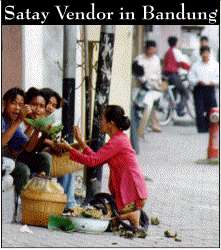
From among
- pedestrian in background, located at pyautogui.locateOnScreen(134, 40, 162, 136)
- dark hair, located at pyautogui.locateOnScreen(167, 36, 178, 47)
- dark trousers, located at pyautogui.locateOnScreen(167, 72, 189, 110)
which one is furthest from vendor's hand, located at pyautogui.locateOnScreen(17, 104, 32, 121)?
dark hair, located at pyautogui.locateOnScreen(167, 36, 178, 47)

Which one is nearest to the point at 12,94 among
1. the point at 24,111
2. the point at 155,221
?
the point at 24,111

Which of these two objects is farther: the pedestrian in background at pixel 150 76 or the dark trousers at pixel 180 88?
the dark trousers at pixel 180 88

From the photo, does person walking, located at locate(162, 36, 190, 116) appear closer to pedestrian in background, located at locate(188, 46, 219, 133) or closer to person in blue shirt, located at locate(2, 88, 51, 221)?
pedestrian in background, located at locate(188, 46, 219, 133)

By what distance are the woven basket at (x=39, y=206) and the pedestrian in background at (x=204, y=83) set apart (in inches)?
409

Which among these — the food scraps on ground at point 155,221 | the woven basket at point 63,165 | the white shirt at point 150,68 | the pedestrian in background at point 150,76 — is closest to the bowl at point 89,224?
the woven basket at point 63,165

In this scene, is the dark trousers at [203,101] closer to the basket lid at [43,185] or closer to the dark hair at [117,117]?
the dark hair at [117,117]

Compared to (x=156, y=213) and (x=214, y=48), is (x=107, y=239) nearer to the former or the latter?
(x=156, y=213)

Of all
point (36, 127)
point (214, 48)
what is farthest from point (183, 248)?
point (214, 48)

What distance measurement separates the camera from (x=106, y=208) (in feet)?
22.0

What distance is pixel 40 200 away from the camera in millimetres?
6406

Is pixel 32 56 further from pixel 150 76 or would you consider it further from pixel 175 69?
pixel 175 69

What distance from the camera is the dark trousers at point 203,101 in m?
16.8
